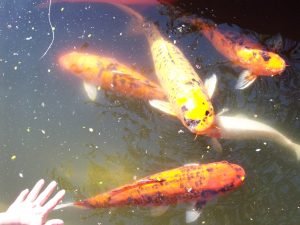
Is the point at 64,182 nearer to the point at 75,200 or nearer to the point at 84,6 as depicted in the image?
the point at 75,200

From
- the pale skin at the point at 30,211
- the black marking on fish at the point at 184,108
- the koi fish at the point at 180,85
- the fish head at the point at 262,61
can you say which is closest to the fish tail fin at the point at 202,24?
the koi fish at the point at 180,85

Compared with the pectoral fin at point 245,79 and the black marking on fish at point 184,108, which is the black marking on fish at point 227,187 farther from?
the pectoral fin at point 245,79

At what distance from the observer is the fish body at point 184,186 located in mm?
2953

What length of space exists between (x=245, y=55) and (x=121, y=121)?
1199 millimetres

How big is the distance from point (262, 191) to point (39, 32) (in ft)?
8.45

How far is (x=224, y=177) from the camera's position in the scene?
295 cm

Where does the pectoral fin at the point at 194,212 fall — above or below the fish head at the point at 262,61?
below

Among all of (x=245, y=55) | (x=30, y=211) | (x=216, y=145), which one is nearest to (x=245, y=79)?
(x=245, y=55)

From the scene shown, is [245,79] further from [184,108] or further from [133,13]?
[133,13]

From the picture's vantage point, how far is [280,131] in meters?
3.39

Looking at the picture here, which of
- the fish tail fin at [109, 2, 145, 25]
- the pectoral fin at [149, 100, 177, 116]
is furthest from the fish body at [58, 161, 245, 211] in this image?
the fish tail fin at [109, 2, 145, 25]

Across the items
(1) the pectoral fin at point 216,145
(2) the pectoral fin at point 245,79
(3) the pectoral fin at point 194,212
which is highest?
(2) the pectoral fin at point 245,79

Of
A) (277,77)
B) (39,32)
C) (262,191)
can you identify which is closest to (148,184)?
(262,191)

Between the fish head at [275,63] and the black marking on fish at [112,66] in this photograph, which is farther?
the black marking on fish at [112,66]
